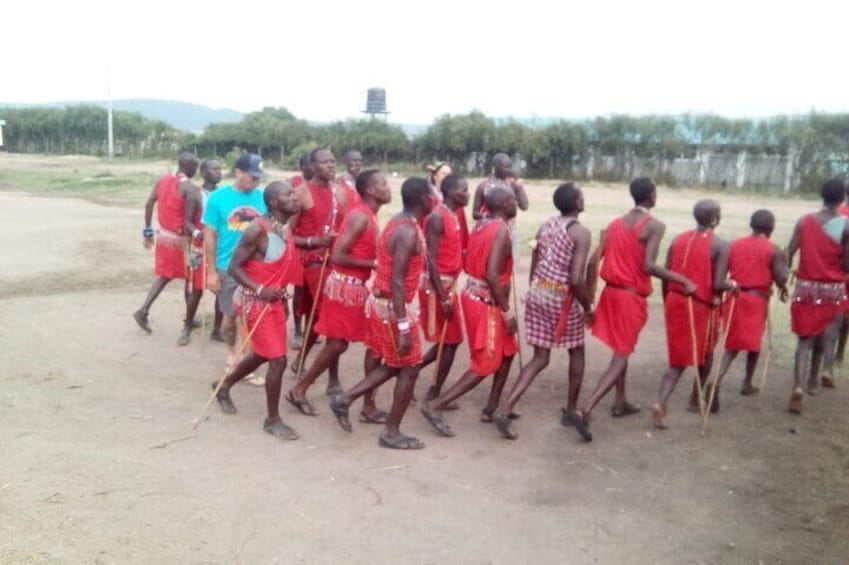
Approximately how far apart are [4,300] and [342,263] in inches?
235

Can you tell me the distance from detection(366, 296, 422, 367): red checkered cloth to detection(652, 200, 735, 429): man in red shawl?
1.97m

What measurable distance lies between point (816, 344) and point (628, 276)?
2.15 m

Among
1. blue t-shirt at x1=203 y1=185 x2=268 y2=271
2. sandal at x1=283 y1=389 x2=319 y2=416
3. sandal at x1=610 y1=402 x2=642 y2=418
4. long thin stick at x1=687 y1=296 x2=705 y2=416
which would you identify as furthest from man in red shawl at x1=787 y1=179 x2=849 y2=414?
blue t-shirt at x1=203 y1=185 x2=268 y2=271

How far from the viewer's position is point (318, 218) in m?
6.83

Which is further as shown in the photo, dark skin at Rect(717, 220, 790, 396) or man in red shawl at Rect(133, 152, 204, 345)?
man in red shawl at Rect(133, 152, 204, 345)

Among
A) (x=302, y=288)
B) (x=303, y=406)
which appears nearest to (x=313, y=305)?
(x=302, y=288)

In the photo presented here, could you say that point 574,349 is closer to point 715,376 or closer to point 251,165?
point 715,376

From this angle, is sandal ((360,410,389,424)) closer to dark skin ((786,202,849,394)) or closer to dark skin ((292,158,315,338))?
dark skin ((292,158,315,338))

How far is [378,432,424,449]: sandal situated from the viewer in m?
5.56

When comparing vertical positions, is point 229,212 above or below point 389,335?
above

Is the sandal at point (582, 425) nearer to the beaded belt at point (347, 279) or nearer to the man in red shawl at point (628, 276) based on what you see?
the man in red shawl at point (628, 276)

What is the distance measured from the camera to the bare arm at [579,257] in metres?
5.59

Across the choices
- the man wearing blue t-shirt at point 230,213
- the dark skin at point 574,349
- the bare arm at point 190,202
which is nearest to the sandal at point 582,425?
the dark skin at point 574,349

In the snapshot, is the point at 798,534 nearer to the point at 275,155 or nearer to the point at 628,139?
the point at 628,139
